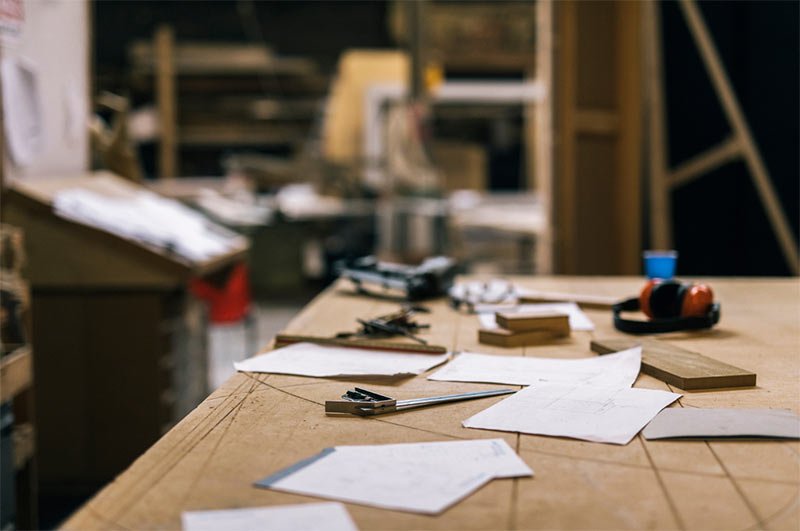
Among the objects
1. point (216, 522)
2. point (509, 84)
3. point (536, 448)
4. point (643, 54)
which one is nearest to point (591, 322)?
point (536, 448)

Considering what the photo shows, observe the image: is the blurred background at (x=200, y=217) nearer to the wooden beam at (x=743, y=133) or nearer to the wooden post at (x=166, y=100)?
the wooden beam at (x=743, y=133)

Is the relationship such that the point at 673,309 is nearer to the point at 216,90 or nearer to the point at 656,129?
the point at 656,129

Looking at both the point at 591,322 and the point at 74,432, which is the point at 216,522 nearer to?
the point at 591,322

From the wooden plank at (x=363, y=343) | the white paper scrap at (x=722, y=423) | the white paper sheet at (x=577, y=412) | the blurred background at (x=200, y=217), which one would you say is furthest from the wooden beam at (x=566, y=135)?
the white paper scrap at (x=722, y=423)

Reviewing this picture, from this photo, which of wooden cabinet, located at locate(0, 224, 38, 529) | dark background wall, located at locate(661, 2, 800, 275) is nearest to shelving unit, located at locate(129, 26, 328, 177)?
dark background wall, located at locate(661, 2, 800, 275)

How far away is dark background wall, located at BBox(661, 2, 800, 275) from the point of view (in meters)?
3.13

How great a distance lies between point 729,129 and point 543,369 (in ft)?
7.78

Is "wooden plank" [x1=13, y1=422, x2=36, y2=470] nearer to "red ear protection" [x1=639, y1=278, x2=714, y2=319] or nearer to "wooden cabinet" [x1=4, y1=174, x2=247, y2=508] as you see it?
"wooden cabinet" [x1=4, y1=174, x2=247, y2=508]

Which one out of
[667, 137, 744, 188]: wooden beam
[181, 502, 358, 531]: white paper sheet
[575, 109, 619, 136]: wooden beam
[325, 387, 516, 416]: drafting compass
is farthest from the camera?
[575, 109, 619, 136]: wooden beam

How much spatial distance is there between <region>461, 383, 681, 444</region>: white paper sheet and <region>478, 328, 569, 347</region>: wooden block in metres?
0.33

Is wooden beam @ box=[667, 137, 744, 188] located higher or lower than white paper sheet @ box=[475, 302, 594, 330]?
higher

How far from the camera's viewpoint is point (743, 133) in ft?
10.7

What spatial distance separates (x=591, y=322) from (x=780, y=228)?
1.70m

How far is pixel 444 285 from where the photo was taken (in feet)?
7.07
